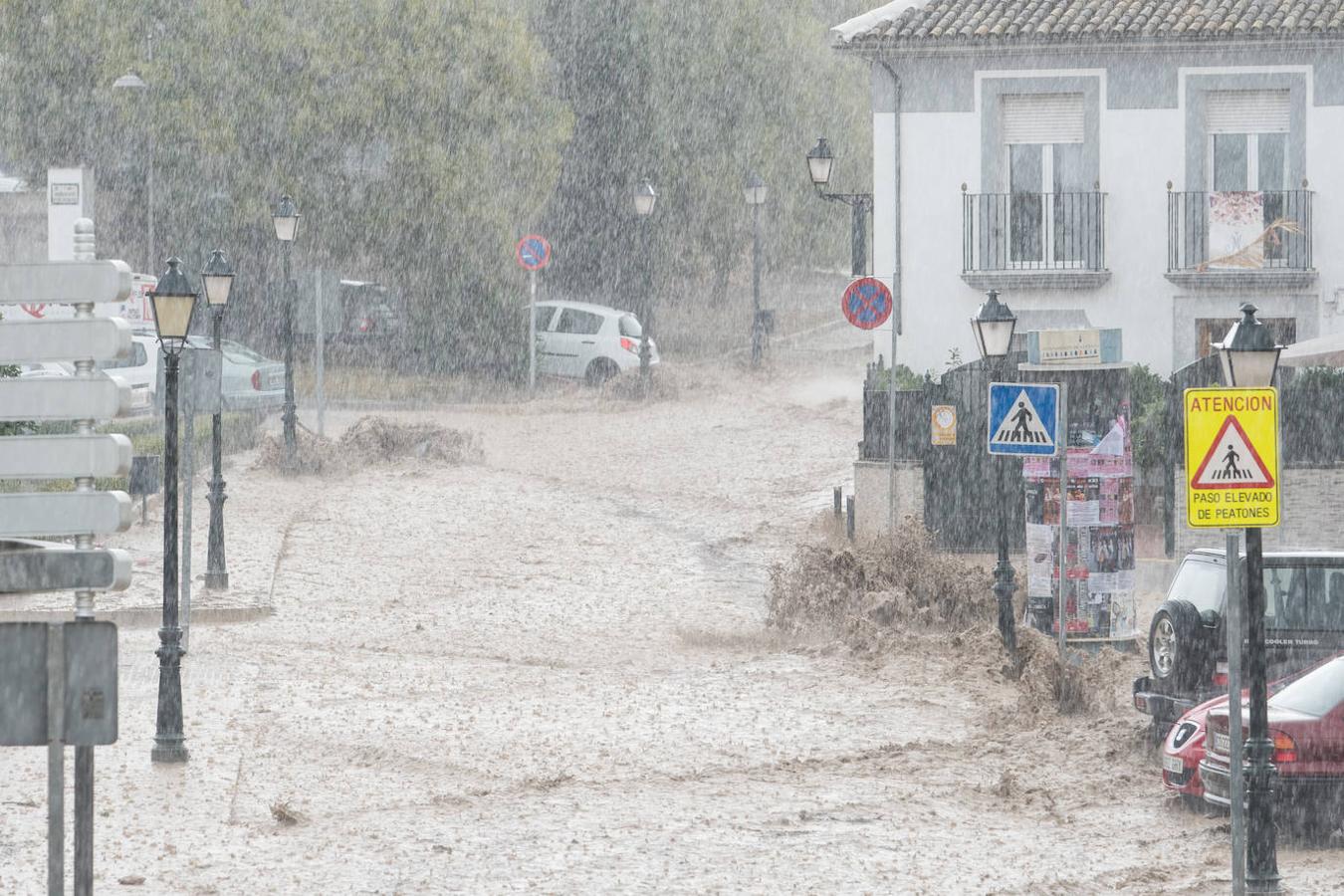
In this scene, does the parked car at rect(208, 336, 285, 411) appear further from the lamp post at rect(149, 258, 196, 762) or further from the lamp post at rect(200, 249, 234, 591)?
the lamp post at rect(149, 258, 196, 762)

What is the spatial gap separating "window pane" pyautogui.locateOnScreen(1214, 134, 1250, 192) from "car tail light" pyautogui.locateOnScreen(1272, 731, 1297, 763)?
16640 millimetres

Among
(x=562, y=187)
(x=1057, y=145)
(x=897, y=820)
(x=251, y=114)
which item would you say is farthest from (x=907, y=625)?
(x=562, y=187)

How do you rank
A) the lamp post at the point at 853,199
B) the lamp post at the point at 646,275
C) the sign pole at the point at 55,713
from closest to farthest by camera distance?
1. the sign pole at the point at 55,713
2. the lamp post at the point at 853,199
3. the lamp post at the point at 646,275

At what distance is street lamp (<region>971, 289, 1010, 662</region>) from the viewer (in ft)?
49.6

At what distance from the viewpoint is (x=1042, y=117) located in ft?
83.6

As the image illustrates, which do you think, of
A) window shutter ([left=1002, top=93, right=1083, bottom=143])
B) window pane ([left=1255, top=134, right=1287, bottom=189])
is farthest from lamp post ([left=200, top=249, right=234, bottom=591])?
window pane ([left=1255, top=134, right=1287, bottom=189])

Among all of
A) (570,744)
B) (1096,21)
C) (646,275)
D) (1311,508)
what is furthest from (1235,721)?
(646,275)

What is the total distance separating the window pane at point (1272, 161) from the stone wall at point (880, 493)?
771 cm

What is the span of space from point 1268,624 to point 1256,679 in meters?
2.72

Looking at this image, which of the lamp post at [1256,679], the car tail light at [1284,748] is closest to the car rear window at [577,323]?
the car tail light at [1284,748]

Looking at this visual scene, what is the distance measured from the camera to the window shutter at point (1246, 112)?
2503cm

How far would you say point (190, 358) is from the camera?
49.4 ft

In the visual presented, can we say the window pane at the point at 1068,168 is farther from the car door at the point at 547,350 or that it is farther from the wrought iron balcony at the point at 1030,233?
the car door at the point at 547,350

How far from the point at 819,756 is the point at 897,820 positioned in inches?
66.3
